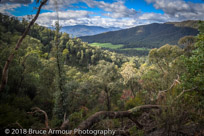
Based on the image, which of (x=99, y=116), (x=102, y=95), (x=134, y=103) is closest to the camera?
(x=99, y=116)

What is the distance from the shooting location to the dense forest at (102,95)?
5.62 meters

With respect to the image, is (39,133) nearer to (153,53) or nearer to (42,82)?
(42,82)

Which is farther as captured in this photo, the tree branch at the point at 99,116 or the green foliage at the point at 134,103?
the green foliage at the point at 134,103

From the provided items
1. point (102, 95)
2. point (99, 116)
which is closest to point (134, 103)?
point (102, 95)

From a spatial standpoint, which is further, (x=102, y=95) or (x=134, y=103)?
(x=102, y=95)

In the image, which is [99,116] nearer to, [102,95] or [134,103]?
[134,103]

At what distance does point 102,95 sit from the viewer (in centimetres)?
1925

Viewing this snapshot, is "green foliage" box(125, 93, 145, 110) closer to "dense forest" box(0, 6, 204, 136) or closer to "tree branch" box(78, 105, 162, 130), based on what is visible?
"dense forest" box(0, 6, 204, 136)

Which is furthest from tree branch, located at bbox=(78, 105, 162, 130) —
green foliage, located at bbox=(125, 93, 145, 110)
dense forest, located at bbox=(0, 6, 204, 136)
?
green foliage, located at bbox=(125, 93, 145, 110)

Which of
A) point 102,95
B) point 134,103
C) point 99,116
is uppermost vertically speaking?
point 99,116

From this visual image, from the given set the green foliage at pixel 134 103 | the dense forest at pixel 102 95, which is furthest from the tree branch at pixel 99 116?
the green foliage at pixel 134 103

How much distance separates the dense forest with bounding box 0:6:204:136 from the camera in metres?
5.62

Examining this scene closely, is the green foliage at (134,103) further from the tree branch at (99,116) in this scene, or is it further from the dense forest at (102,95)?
the tree branch at (99,116)

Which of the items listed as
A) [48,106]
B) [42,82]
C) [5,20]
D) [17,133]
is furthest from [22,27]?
[17,133]
